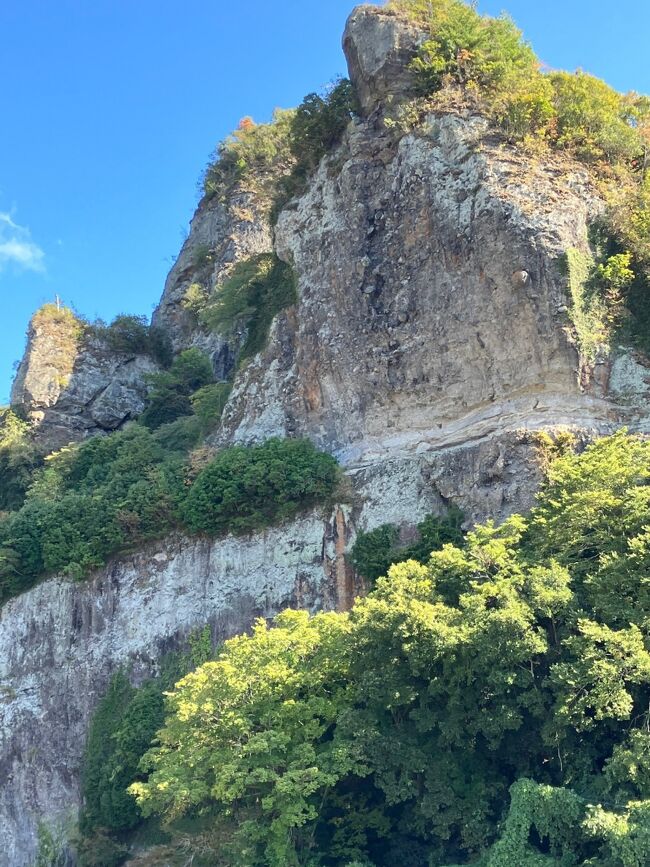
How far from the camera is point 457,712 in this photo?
12500mm

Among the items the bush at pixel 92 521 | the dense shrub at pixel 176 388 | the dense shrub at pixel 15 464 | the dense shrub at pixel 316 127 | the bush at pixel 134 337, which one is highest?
the dense shrub at pixel 316 127

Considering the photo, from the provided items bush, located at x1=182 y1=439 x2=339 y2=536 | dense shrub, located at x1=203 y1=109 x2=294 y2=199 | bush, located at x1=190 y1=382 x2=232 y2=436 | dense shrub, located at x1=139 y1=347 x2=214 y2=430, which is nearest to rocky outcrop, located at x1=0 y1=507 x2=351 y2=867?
bush, located at x1=182 y1=439 x2=339 y2=536

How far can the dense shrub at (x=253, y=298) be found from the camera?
2425cm

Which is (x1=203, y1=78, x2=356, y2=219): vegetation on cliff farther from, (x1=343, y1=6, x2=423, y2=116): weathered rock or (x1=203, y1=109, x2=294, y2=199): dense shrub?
(x1=343, y1=6, x2=423, y2=116): weathered rock

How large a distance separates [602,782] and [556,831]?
0.88m

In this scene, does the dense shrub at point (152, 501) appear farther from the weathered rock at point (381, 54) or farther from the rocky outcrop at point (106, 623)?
the weathered rock at point (381, 54)

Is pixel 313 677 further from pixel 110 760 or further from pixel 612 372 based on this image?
pixel 612 372

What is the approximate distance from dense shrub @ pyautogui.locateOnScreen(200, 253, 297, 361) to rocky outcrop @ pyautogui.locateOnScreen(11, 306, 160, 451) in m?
6.39

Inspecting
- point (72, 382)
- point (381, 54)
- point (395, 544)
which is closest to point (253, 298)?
point (381, 54)

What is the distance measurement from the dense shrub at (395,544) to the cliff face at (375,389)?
0.39m

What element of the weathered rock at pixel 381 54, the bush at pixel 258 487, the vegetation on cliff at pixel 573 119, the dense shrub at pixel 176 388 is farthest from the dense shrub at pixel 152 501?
the weathered rock at pixel 381 54

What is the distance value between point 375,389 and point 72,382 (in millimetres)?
15780

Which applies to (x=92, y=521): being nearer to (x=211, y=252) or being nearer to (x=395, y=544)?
(x=395, y=544)

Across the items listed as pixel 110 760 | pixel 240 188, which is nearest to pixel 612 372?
pixel 110 760
